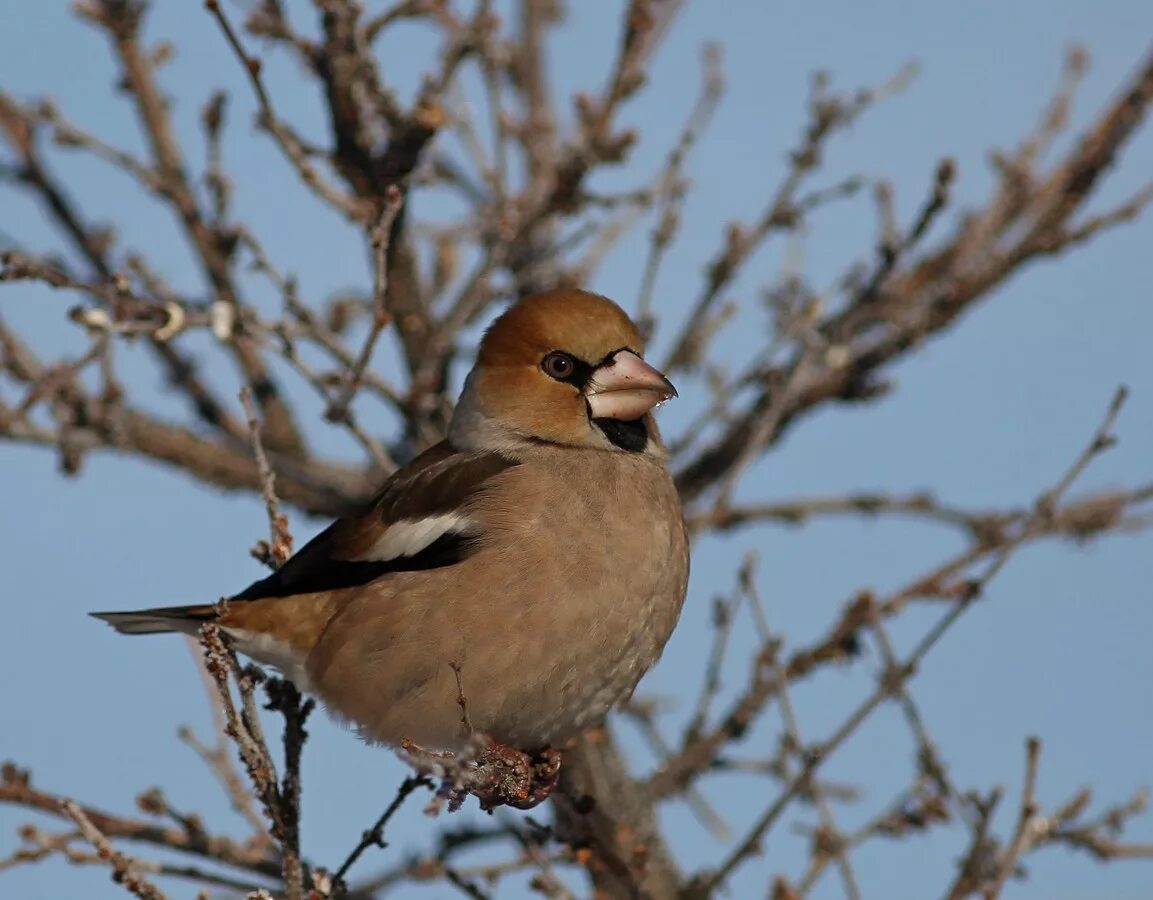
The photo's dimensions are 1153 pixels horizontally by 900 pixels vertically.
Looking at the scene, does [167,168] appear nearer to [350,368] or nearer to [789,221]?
[350,368]

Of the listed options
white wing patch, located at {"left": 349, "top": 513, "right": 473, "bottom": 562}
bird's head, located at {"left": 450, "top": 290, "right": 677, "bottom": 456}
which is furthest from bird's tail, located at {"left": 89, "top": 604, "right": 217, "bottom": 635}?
bird's head, located at {"left": 450, "top": 290, "right": 677, "bottom": 456}

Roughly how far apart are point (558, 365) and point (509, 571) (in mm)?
820

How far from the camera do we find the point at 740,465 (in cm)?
572

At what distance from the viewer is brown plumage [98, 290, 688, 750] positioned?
4.26 metres

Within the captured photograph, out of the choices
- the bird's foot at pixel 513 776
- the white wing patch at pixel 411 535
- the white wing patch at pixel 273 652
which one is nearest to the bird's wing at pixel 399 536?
the white wing patch at pixel 411 535

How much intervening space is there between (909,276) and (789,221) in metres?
1.09

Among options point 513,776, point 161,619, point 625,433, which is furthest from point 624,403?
point 161,619

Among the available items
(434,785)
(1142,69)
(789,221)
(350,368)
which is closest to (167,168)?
(350,368)

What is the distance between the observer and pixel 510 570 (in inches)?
170

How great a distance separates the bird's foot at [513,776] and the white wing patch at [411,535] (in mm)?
634

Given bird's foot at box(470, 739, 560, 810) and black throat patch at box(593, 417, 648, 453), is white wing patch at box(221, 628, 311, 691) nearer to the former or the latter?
bird's foot at box(470, 739, 560, 810)

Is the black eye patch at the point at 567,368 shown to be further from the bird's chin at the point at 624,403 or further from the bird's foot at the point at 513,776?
the bird's foot at the point at 513,776

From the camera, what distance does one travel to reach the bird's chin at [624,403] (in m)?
4.66

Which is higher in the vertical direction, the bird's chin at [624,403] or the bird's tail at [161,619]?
the bird's chin at [624,403]
